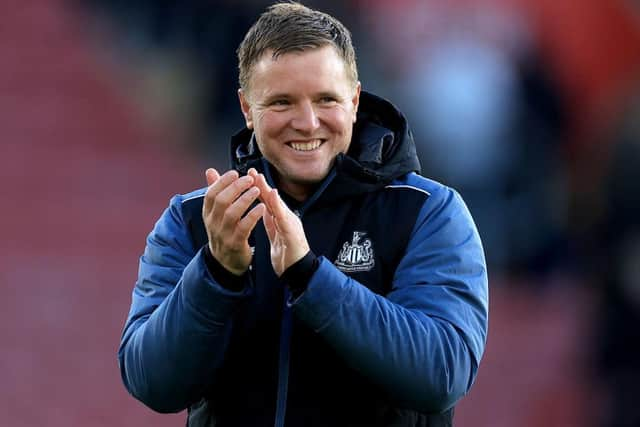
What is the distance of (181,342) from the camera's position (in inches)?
71.5

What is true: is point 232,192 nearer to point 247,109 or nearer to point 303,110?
point 303,110

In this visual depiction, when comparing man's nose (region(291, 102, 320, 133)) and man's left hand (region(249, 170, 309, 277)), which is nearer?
man's left hand (region(249, 170, 309, 277))

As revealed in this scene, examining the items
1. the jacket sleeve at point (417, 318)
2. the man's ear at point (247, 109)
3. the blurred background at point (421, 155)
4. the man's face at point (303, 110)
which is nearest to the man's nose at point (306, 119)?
the man's face at point (303, 110)

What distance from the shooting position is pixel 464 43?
6605 millimetres

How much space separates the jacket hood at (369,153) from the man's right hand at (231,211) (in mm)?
252

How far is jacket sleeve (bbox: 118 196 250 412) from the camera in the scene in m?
1.80

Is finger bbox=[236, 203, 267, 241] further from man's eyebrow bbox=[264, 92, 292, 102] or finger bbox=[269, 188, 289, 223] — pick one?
man's eyebrow bbox=[264, 92, 292, 102]

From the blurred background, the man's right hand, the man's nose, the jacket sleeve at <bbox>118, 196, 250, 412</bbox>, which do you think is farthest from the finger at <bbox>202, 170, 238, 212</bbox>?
the blurred background

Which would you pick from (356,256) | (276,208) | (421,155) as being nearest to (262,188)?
(276,208)

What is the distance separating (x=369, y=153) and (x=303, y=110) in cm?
15
